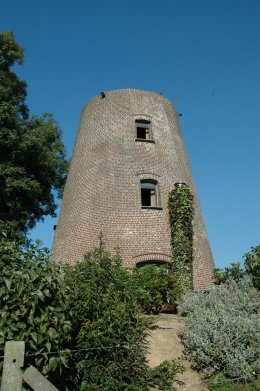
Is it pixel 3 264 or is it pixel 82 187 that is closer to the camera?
pixel 3 264

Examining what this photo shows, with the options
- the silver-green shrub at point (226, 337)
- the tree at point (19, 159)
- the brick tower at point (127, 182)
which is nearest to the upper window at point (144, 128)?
the brick tower at point (127, 182)

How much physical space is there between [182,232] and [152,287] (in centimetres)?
360

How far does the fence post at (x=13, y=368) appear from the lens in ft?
11.5

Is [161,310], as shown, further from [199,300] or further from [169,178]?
[169,178]

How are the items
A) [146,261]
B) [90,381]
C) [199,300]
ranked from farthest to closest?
[146,261]
[199,300]
[90,381]

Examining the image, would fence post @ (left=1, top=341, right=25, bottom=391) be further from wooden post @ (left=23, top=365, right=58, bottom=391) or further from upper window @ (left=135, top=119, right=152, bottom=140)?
upper window @ (left=135, top=119, right=152, bottom=140)

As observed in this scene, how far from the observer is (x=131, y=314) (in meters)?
7.40

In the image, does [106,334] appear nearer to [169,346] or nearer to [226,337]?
[226,337]

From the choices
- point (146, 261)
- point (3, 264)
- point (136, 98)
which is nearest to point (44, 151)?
point (136, 98)

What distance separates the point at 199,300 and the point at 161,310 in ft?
5.83

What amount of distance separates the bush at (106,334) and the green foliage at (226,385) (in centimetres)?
89

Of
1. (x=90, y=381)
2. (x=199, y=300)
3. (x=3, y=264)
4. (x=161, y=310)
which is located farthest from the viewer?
(x=161, y=310)

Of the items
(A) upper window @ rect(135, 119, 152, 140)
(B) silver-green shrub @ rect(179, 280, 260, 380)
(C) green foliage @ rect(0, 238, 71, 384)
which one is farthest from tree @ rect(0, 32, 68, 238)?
(C) green foliage @ rect(0, 238, 71, 384)

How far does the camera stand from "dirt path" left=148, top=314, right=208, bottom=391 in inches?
328
